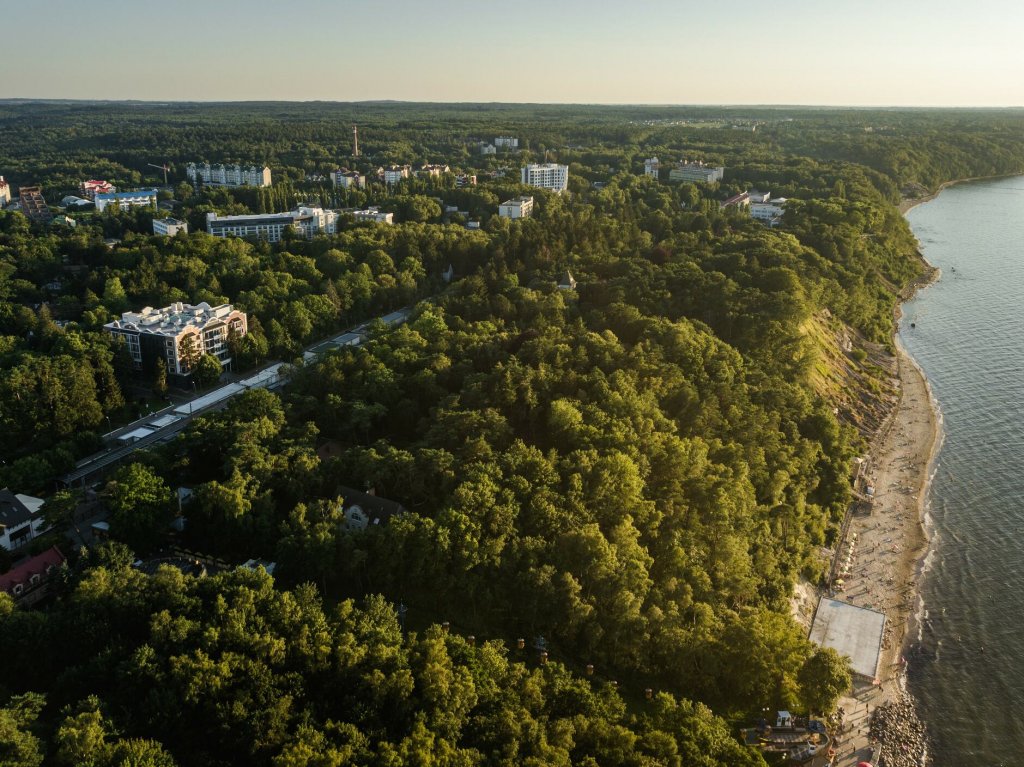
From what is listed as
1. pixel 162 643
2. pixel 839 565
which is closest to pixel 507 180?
pixel 839 565

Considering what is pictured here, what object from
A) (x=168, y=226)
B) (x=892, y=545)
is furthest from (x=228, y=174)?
(x=892, y=545)

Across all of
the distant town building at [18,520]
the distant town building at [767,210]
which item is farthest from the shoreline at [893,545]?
the distant town building at [767,210]

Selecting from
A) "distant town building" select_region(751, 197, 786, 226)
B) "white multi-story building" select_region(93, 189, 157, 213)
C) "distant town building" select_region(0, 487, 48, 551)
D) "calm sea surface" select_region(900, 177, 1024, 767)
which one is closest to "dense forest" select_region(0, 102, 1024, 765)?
"distant town building" select_region(0, 487, 48, 551)

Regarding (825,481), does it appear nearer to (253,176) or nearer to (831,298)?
(831,298)

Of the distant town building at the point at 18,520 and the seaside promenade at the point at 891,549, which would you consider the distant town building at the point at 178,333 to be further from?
the seaside promenade at the point at 891,549

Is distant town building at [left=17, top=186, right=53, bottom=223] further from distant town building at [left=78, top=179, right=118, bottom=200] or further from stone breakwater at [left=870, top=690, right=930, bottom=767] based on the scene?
stone breakwater at [left=870, top=690, right=930, bottom=767]
